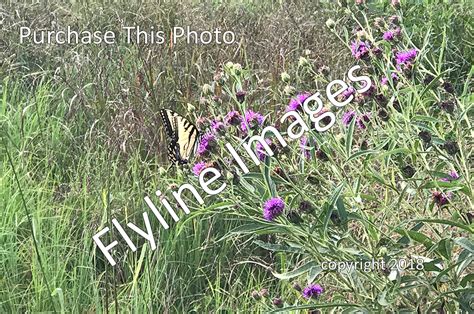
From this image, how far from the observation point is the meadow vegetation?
4.93 ft

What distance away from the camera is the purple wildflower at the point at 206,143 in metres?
1.51

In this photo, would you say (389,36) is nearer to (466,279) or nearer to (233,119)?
(233,119)

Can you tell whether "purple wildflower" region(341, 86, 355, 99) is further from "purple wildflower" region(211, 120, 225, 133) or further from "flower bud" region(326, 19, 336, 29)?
"purple wildflower" region(211, 120, 225, 133)

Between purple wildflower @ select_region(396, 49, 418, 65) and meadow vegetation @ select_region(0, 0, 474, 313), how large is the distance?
0.01 meters

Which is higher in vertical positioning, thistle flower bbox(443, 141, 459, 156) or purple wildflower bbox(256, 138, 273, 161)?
purple wildflower bbox(256, 138, 273, 161)

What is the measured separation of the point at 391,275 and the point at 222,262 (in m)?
0.97

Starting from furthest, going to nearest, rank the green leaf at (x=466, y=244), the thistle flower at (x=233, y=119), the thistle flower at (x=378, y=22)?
1. the thistle flower at (x=378, y=22)
2. the thistle flower at (x=233, y=119)
3. the green leaf at (x=466, y=244)

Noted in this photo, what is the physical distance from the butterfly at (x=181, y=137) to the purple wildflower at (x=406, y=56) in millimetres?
482

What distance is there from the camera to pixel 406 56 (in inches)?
64.5

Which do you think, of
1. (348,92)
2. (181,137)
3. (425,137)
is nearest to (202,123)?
(181,137)

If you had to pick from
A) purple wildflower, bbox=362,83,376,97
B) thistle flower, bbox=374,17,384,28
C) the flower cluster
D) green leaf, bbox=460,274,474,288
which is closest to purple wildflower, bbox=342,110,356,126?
the flower cluster

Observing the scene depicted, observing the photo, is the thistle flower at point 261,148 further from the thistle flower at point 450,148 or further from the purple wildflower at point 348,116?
the thistle flower at point 450,148

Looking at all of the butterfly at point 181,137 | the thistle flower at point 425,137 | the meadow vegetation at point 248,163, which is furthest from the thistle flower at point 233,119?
the thistle flower at point 425,137

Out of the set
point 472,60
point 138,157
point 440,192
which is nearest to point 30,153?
point 138,157
